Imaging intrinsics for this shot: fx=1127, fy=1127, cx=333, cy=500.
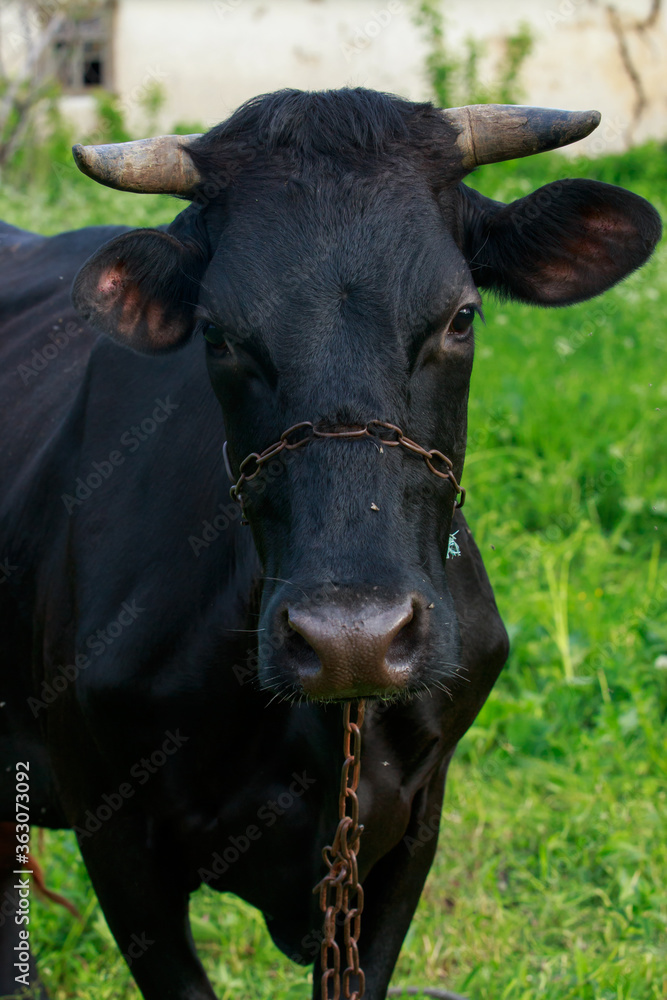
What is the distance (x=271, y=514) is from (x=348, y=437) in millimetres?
257

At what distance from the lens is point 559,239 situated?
2.43m

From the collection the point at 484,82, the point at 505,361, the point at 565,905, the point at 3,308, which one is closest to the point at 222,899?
the point at 565,905

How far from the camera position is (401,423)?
2.00m

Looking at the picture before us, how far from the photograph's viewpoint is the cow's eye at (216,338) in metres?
2.19

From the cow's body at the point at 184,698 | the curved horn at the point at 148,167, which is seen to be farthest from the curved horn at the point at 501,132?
the cow's body at the point at 184,698

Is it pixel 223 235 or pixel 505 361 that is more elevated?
pixel 223 235

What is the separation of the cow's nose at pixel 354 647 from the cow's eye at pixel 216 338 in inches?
24.6

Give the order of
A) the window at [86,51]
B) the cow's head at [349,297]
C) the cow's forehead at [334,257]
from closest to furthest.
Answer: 1. the cow's head at [349,297]
2. the cow's forehead at [334,257]
3. the window at [86,51]

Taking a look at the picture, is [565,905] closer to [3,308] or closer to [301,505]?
[301,505]

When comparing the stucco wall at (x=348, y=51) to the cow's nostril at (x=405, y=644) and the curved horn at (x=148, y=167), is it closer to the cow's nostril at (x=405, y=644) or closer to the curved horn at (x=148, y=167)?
the curved horn at (x=148, y=167)

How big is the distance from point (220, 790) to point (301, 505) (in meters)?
0.87

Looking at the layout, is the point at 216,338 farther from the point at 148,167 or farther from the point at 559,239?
the point at 559,239

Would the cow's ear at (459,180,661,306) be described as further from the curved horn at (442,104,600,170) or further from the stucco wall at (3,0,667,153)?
the stucco wall at (3,0,667,153)

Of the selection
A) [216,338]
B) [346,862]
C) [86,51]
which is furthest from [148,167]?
[86,51]
